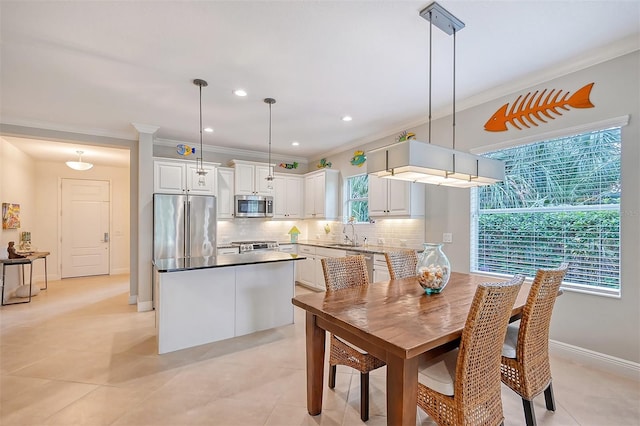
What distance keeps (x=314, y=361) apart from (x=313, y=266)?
355cm

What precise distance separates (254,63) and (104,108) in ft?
7.54

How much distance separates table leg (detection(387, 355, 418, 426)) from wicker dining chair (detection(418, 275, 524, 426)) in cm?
21

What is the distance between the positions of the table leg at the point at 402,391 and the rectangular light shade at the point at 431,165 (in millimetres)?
1099

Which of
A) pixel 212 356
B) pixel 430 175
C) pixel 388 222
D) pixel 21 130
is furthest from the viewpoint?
pixel 388 222

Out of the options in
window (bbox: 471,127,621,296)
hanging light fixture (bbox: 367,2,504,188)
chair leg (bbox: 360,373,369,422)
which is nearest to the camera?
hanging light fixture (bbox: 367,2,504,188)

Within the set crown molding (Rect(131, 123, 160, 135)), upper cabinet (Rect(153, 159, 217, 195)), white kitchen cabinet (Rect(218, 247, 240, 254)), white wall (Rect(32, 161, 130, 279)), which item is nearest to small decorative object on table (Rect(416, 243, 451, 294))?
white kitchen cabinet (Rect(218, 247, 240, 254))

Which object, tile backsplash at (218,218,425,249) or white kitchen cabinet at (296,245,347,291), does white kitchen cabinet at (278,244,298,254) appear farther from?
tile backsplash at (218,218,425,249)

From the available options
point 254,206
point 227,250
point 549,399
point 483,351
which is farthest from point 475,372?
point 254,206

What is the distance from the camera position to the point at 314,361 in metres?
1.99

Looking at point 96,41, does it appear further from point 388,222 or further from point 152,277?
point 388,222

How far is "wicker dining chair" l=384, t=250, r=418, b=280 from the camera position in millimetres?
2871

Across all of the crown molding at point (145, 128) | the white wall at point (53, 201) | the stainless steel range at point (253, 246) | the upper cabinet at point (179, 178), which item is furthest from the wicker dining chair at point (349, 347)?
the white wall at point (53, 201)

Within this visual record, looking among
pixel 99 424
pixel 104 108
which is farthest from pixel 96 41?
pixel 99 424

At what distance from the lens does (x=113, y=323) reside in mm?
3842
